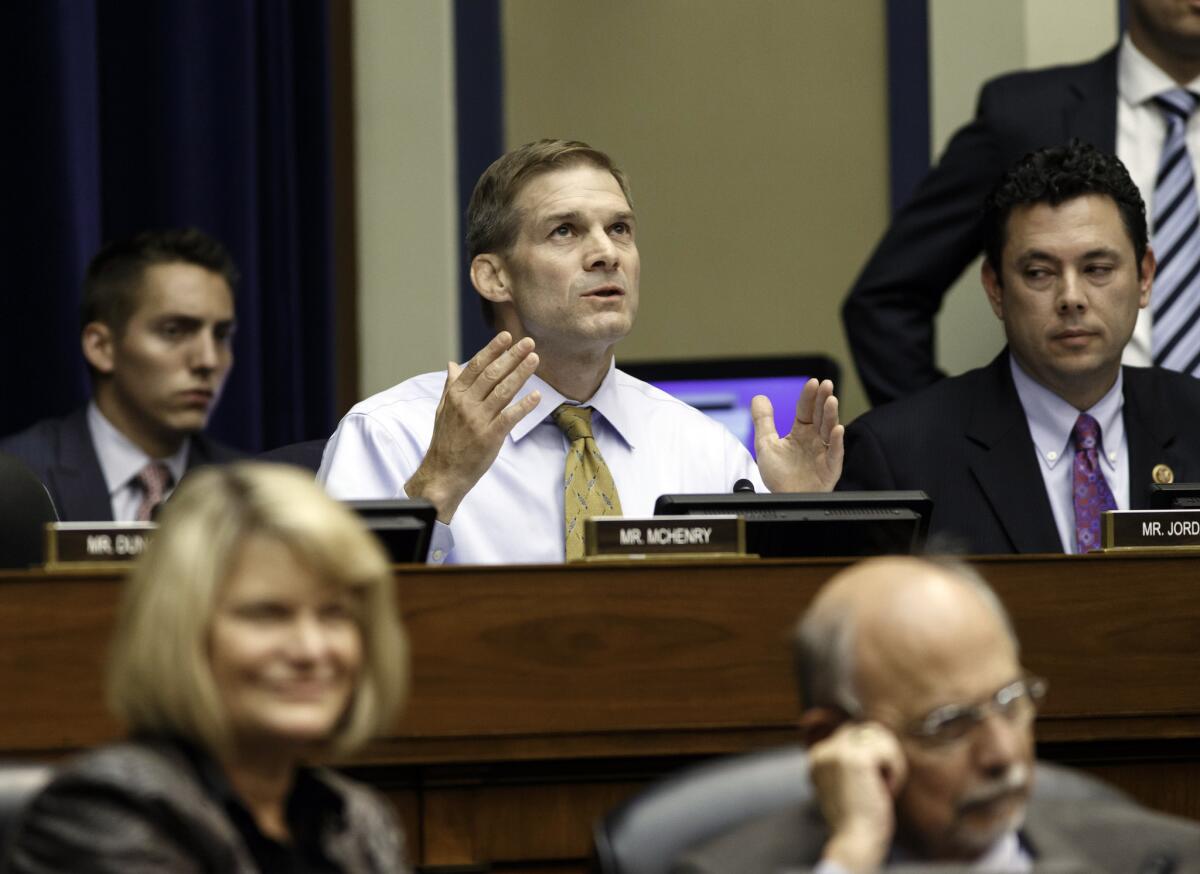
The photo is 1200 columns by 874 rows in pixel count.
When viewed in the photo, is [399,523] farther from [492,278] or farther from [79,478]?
[79,478]

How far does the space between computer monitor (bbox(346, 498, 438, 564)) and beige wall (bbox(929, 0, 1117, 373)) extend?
2476mm

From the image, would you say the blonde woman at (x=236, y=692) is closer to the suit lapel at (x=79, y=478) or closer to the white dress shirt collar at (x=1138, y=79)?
the suit lapel at (x=79, y=478)

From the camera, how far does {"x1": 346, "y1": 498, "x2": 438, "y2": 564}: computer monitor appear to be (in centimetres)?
251

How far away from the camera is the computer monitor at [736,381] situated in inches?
170

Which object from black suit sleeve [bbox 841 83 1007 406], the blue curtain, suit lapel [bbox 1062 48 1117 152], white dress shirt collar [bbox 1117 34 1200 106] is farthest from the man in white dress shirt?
the blue curtain

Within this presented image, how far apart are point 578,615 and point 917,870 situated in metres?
1.06

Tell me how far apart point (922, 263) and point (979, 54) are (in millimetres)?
857

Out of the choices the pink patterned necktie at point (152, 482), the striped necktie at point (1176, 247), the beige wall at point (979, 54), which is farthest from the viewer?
the beige wall at point (979, 54)

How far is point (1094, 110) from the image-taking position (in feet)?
13.7

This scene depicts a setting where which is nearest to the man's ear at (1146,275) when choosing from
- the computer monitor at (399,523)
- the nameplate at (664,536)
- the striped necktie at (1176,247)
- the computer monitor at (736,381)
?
the striped necktie at (1176,247)

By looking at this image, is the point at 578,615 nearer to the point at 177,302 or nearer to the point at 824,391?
the point at 824,391

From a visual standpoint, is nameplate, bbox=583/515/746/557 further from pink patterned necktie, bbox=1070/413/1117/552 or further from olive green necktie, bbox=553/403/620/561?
pink patterned necktie, bbox=1070/413/1117/552

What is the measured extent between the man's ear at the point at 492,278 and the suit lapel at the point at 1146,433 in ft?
3.75

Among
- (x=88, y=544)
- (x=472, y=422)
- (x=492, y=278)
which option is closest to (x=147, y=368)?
(x=492, y=278)
